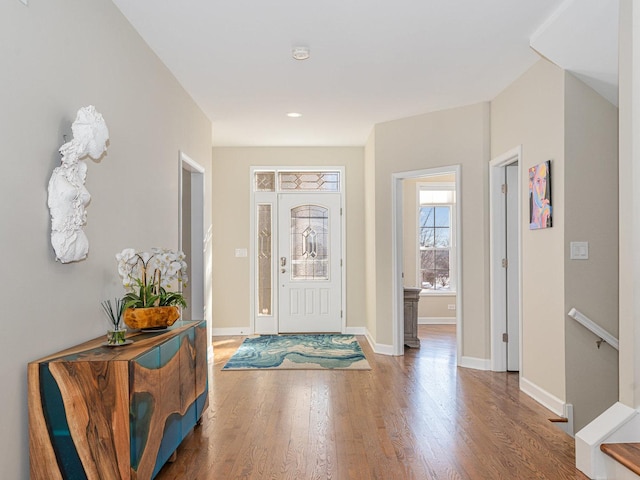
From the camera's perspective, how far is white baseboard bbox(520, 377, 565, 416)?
11.8ft

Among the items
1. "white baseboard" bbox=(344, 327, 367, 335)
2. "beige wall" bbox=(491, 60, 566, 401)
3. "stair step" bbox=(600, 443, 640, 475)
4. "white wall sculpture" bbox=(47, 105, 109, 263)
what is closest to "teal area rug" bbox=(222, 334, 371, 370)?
"white baseboard" bbox=(344, 327, 367, 335)

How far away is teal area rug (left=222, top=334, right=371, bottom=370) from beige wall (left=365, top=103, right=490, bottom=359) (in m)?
0.56

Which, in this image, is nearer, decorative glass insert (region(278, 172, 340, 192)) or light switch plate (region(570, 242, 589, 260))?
light switch plate (region(570, 242, 589, 260))

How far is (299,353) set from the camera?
587cm

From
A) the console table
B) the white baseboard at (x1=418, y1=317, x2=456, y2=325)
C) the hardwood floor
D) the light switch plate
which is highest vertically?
the light switch plate

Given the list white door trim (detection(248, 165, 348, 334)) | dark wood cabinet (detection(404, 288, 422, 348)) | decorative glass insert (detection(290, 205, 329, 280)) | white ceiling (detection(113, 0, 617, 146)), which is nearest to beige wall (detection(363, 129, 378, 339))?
white door trim (detection(248, 165, 348, 334))

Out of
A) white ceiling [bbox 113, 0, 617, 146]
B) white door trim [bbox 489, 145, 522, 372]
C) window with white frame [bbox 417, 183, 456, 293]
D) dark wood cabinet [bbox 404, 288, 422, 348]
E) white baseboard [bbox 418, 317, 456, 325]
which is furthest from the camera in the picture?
window with white frame [bbox 417, 183, 456, 293]

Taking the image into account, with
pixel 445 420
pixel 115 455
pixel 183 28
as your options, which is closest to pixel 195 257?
pixel 183 28

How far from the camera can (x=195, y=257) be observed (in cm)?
554

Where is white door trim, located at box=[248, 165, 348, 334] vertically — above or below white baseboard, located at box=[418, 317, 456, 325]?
above

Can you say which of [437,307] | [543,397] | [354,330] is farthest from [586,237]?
[437,307]

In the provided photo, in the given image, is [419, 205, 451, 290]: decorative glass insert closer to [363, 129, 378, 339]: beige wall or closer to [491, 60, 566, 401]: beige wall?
[363, 129, 378, 339]: beige wall

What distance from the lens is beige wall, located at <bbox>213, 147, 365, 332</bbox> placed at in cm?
722

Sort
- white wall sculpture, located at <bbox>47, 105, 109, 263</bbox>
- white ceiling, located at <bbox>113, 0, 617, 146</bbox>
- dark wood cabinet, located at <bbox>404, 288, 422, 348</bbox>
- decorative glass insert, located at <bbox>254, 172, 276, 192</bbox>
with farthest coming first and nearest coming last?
decorative glass insert, located at <bbox>254, 172, 276, 192</bbox> < dark wood cabinet, located at <bbox>404, 288, 422, 348</bbox> < white ceiling, located at <bbox>113, 0, 617, 146</bbox> < white wall sculpture, located at <bbox>47, 105, 109, 263</bbox>
